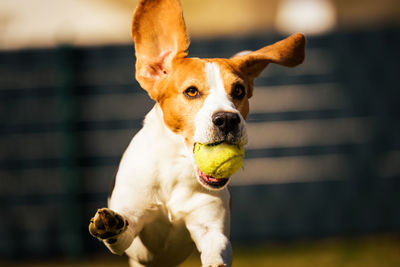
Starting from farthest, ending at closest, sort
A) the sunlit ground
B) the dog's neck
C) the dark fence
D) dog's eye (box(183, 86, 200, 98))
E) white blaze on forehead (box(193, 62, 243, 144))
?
the dark fence → the sunlit ground → the dog's neck → dog's eye (box(183, 86, 200, 98)) → white blaze on forehead (box(193, 62, 243, 144))

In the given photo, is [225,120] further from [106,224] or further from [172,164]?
[106,224]

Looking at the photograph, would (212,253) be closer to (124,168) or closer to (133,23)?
(124,168)

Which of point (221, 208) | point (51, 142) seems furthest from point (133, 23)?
point (51, 142)

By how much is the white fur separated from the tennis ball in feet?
0.65

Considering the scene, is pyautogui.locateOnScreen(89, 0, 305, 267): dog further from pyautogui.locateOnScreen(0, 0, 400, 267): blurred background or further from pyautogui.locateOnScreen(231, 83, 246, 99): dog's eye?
pyautogui.locateOnScreen(0, 0, 400, 267): blurred background

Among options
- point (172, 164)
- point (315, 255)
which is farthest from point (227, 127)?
point (315, 255)

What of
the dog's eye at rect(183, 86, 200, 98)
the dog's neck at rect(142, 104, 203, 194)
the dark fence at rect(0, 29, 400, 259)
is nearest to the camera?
the dog's eye at rect(183, 86, 200, 98)

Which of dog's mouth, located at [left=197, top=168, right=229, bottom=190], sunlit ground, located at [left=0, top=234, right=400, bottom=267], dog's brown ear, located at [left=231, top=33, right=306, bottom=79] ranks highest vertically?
dog's brown ear, located at [left=231, top=33, right=306, bottom=79]

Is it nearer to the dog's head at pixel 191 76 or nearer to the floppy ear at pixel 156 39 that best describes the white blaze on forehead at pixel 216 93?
the dog's head at pixel 191 76

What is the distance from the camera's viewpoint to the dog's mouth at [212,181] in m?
2.97

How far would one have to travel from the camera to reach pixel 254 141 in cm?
763

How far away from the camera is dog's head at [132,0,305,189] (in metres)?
2.92

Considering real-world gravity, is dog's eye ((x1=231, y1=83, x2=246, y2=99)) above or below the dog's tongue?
above

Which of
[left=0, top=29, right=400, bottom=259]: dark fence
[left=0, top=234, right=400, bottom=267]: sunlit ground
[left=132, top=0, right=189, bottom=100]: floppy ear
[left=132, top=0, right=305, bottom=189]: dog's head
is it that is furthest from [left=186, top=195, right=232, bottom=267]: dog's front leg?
[left=0, top=29, right=400, bottom=259]: dark fence
